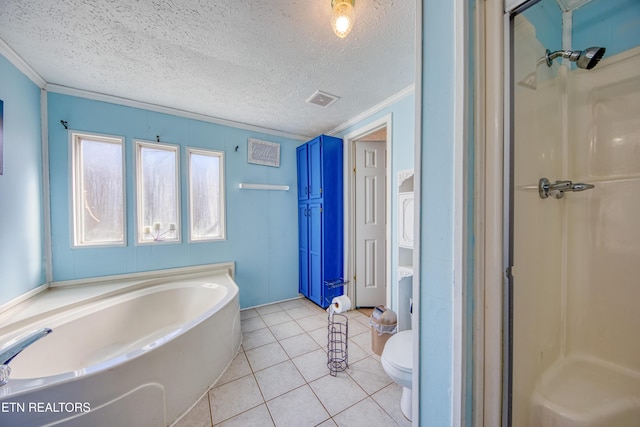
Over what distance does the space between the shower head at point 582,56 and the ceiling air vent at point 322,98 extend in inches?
58.4

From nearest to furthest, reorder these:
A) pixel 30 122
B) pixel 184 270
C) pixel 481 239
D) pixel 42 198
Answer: pixel 481 239 < pixel 30 122 < pixel 42 198 < pixel 184 270

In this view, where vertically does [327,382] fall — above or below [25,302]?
below

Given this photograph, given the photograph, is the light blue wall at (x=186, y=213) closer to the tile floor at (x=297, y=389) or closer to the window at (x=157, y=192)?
the window at (x=157, y=192)

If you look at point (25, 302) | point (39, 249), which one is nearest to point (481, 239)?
point (25, 302)

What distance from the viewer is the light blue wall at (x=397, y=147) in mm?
2033

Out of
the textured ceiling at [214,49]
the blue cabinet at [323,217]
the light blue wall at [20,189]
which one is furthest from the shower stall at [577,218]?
the light blue wall at [20,189]

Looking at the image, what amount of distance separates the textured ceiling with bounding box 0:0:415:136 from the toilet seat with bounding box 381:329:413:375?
1937mm

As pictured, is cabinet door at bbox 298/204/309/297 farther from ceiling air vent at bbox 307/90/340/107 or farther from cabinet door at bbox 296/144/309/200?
ceiling air vent at bbox 307/90/340/107

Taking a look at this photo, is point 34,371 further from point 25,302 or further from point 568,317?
point 568,317

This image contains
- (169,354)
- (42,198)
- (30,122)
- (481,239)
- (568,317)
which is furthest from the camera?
(42,198)

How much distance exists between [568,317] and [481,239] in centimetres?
110

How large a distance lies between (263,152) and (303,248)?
4.55 ft

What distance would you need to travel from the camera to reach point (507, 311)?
0.69 metres

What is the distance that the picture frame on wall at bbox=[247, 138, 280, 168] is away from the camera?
9.23 ft
